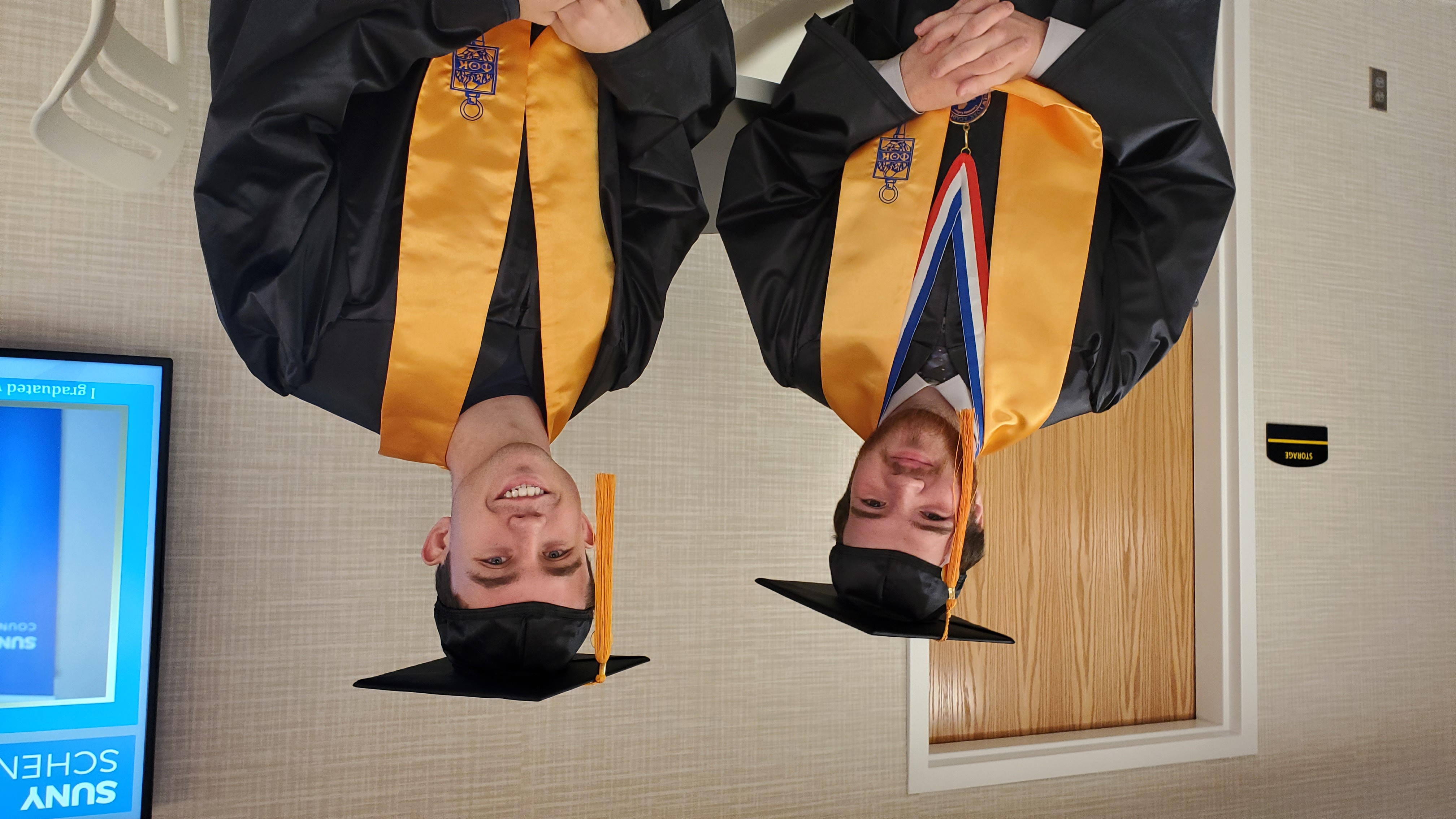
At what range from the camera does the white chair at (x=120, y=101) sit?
0.75 meters

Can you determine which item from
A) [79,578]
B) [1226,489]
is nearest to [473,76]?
[79,578]

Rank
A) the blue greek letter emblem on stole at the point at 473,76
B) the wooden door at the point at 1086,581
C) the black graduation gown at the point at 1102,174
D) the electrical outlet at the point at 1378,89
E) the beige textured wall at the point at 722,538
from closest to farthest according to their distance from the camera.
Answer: the blue greek letter emblem on stole at the point at 473,76
the black graduation gown at the point at 1102,174
the beige textured wall at the point at 722,538
the wooden door at the point at 1086,581
the electrical outlet at the point at 1378,89

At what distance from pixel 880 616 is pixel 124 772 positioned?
3.74 feet

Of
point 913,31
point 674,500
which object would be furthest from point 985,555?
point 913,31

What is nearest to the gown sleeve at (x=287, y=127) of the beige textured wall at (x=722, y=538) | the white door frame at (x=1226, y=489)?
the beige textured wall at (x=722, y=538)

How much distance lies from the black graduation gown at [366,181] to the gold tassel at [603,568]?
12 cm

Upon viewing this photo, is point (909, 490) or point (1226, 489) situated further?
point (1226, 489)

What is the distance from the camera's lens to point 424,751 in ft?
4.85

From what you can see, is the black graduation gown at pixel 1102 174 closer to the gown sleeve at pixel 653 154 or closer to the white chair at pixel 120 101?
the gown sleeve at pixel 653 154

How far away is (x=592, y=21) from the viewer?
29.4 inches

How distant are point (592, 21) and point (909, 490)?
0.47m

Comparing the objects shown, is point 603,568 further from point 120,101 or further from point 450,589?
point 120,101

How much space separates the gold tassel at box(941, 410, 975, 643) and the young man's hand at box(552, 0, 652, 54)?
0.44m

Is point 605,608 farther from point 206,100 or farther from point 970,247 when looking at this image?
point 206,100
